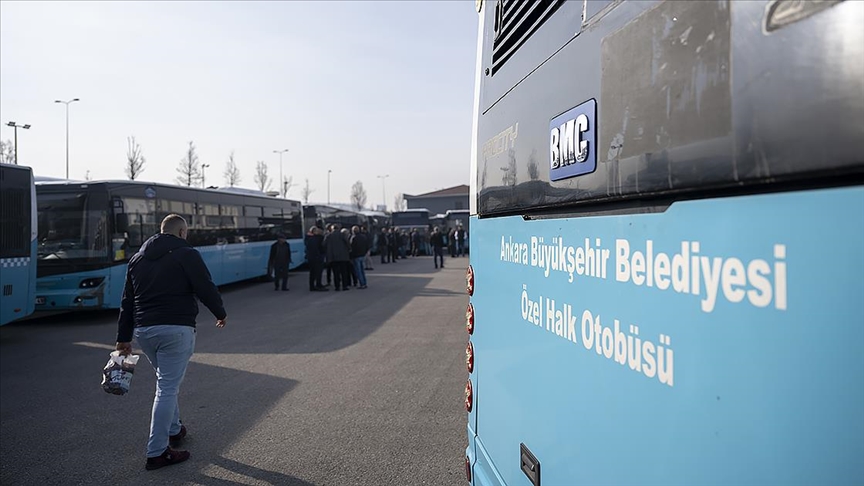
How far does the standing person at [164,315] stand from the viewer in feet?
16.2

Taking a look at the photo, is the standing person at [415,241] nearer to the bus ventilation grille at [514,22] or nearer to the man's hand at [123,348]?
the man's hand at [123,348]

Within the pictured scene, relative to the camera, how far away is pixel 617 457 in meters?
1.93

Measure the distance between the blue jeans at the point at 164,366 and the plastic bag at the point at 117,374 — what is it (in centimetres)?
23

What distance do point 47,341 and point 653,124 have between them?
11.9 meters

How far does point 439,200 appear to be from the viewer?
99.1 m

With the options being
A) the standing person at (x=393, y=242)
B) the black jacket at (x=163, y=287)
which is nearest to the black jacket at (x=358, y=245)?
the black jacket at (x=163, y=287)

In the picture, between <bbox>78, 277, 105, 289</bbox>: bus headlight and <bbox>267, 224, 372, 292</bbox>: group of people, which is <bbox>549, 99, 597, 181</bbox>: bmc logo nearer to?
<bbox>78, 277, 105, 289</bbox>: bus headlight

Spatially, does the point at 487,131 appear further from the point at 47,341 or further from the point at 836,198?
the point at 47,341

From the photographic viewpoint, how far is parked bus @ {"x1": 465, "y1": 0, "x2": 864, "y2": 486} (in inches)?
46.3

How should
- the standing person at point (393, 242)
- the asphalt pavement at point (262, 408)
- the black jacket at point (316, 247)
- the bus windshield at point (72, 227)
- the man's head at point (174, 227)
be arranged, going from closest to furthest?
the asphalt pavement at point (262, 408)
the man's head at point (174, 227)
the bus windshield at point (72, 227)
the black jacket at point (316, 247)
the standing person at point (393, 242)

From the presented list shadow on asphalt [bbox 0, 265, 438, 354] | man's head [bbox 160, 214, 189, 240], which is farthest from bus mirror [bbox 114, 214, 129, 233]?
man's head [bbox 160, 214, 189, 240]

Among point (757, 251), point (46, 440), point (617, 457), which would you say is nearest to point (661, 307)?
point (757, 251)

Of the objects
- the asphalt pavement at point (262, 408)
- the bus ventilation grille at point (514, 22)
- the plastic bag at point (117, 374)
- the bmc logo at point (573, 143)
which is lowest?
the asphalt pavement at point (262, 408)

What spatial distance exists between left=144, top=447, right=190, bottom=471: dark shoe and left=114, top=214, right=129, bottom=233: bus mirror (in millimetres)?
10000
